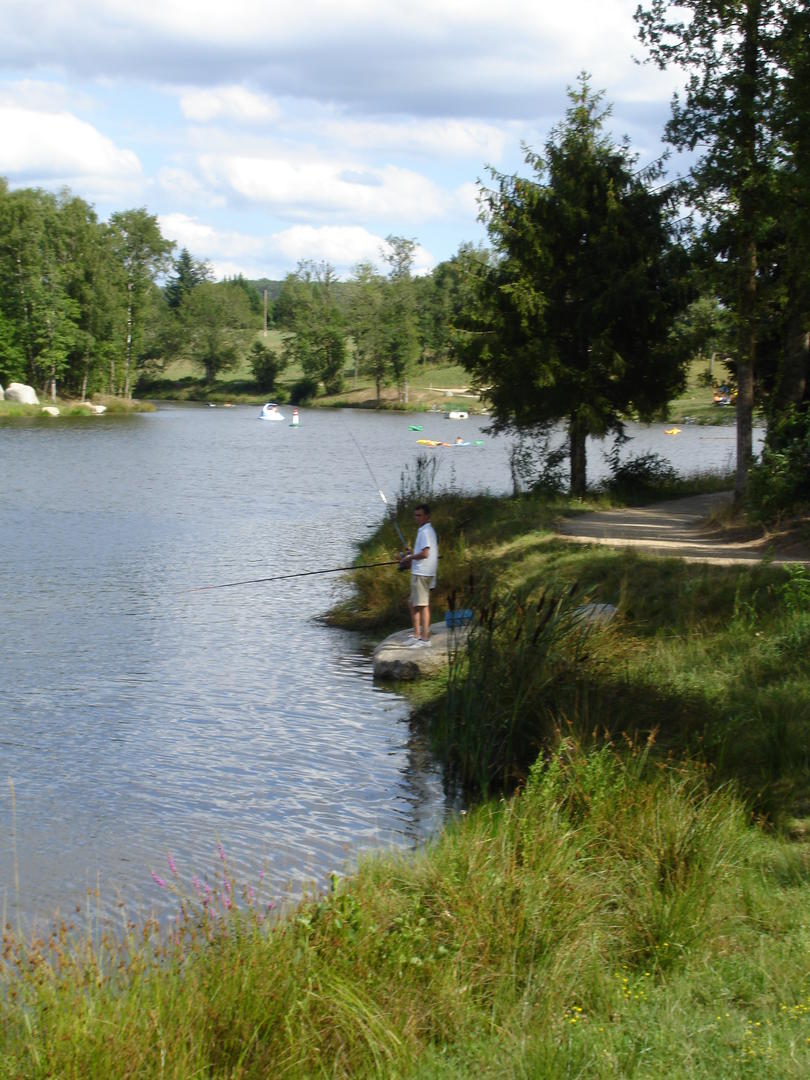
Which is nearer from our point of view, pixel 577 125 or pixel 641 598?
pixel 641 598

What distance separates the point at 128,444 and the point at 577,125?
121ft

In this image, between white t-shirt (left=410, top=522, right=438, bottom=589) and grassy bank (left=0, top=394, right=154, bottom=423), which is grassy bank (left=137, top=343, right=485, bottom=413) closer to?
grassy bank (left=0, top=394, right=154, bottom=423)

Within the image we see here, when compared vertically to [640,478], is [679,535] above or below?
below

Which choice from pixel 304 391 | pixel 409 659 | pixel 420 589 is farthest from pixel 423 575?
pixel 304 391

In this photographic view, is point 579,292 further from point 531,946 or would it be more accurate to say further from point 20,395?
point 20,395

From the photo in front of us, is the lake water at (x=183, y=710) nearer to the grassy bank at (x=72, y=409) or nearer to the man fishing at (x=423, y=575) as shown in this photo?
the man fishing at (x=423, y=575)

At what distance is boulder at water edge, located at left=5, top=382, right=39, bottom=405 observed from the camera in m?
77.9

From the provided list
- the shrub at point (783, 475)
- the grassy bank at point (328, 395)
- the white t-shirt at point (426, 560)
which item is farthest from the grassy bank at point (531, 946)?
the grassy bank at point (328, 395)

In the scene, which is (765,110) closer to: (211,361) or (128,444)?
(128,444)

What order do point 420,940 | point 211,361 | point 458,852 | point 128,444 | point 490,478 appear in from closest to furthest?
point 420,940
point 458,852
point 490,478
point 128,444
point 211,361

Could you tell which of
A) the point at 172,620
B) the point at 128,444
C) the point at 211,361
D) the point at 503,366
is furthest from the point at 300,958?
the point at 211,361

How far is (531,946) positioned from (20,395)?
77.3 meters

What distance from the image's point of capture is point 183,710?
1352 cm

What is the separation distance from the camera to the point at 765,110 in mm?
17375
